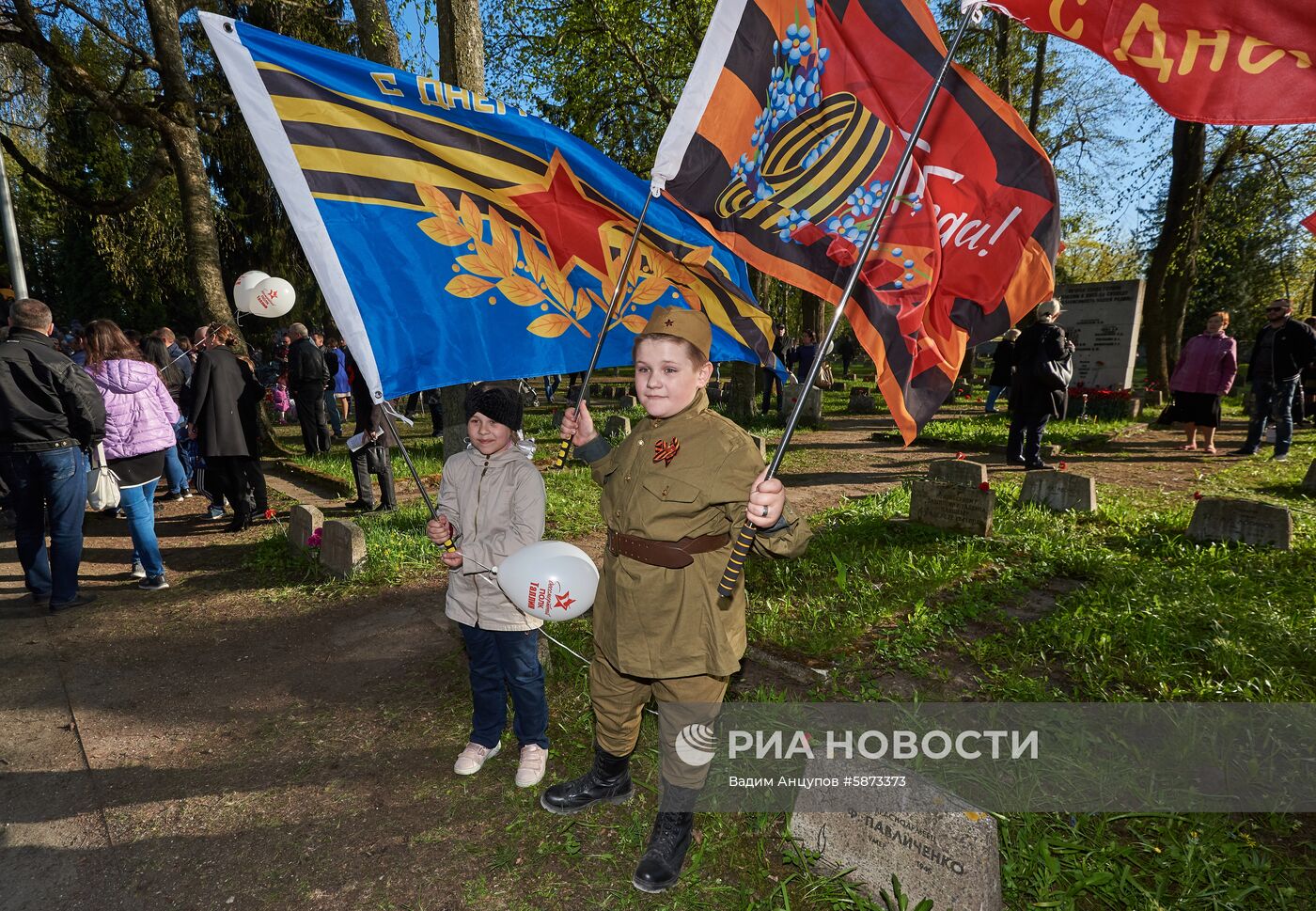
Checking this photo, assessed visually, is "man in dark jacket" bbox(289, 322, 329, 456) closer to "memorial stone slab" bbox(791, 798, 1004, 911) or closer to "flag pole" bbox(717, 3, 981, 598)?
"flag pole" bbox(717, 3, 981, 598)

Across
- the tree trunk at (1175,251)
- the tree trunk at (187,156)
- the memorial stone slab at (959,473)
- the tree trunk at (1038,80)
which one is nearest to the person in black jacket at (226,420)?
the tree trunk at (187,156)

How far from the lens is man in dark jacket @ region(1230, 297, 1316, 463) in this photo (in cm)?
916

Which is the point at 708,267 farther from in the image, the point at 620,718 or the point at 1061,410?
the point at 1061,410

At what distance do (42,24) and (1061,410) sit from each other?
705 inches

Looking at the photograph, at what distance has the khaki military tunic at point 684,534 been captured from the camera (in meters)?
2.54

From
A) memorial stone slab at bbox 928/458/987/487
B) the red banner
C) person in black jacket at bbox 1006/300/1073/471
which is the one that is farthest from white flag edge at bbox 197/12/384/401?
person in black jacket at bbox 1006/300/1073/471

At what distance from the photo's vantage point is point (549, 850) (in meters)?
2.83

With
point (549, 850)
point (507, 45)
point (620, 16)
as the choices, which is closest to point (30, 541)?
point (549, 850)

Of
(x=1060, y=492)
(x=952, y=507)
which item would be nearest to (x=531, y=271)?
(x=952, y=507)

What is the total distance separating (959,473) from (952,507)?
2.12ft

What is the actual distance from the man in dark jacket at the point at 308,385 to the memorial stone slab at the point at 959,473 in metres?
9.56

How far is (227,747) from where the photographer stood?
3.62 meters

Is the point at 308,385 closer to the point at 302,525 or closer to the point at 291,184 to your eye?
the point at 302,525

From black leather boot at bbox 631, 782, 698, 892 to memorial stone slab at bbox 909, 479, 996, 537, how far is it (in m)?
4.62
